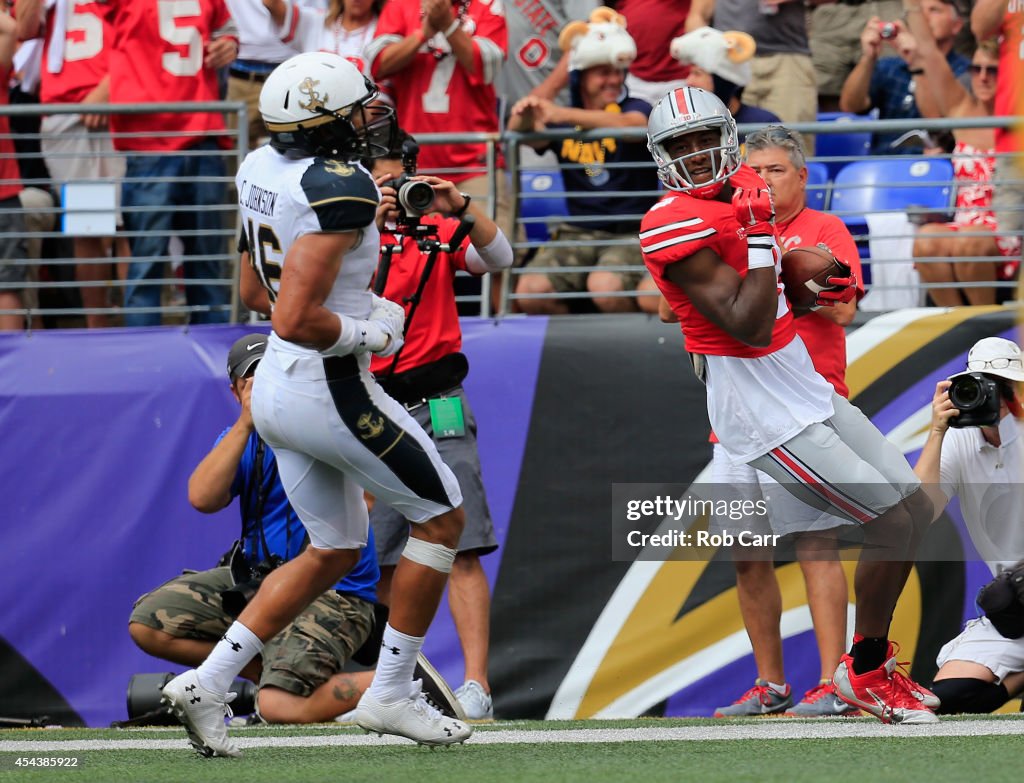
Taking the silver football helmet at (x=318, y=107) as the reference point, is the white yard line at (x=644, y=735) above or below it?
below

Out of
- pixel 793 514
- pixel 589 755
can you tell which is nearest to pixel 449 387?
pixel 793 514

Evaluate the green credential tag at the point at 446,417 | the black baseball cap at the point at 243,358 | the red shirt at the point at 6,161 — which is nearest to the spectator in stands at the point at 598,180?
the green credential tag at the point at 446,417

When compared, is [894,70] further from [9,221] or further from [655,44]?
[9,221]

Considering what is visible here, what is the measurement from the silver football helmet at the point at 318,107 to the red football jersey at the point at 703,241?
0.99 metres

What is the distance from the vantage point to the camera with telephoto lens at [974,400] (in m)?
5.74

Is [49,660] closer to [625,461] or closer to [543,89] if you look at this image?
[625,461]

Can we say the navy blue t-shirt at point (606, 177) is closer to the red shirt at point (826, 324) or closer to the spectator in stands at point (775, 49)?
the spectator in stands at point (775, 49)

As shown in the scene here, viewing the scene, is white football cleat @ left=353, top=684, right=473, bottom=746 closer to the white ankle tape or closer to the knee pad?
the white ankle tape

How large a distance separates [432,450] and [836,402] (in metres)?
1.51

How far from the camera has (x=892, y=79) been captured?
902cm

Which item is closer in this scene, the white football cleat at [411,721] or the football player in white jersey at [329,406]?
the football player in white jersey at [329,406]

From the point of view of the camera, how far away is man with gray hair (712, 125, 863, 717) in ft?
19.8

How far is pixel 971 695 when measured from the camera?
612 centimetres

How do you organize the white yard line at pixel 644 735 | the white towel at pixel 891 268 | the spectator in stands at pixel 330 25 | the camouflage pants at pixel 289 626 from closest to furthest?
the white yard line at pixel 644 735 < the camouflage pants at pixel 289 626 < the white towel at pixel 891 268 < the spectator in stands at pixel 330 25
